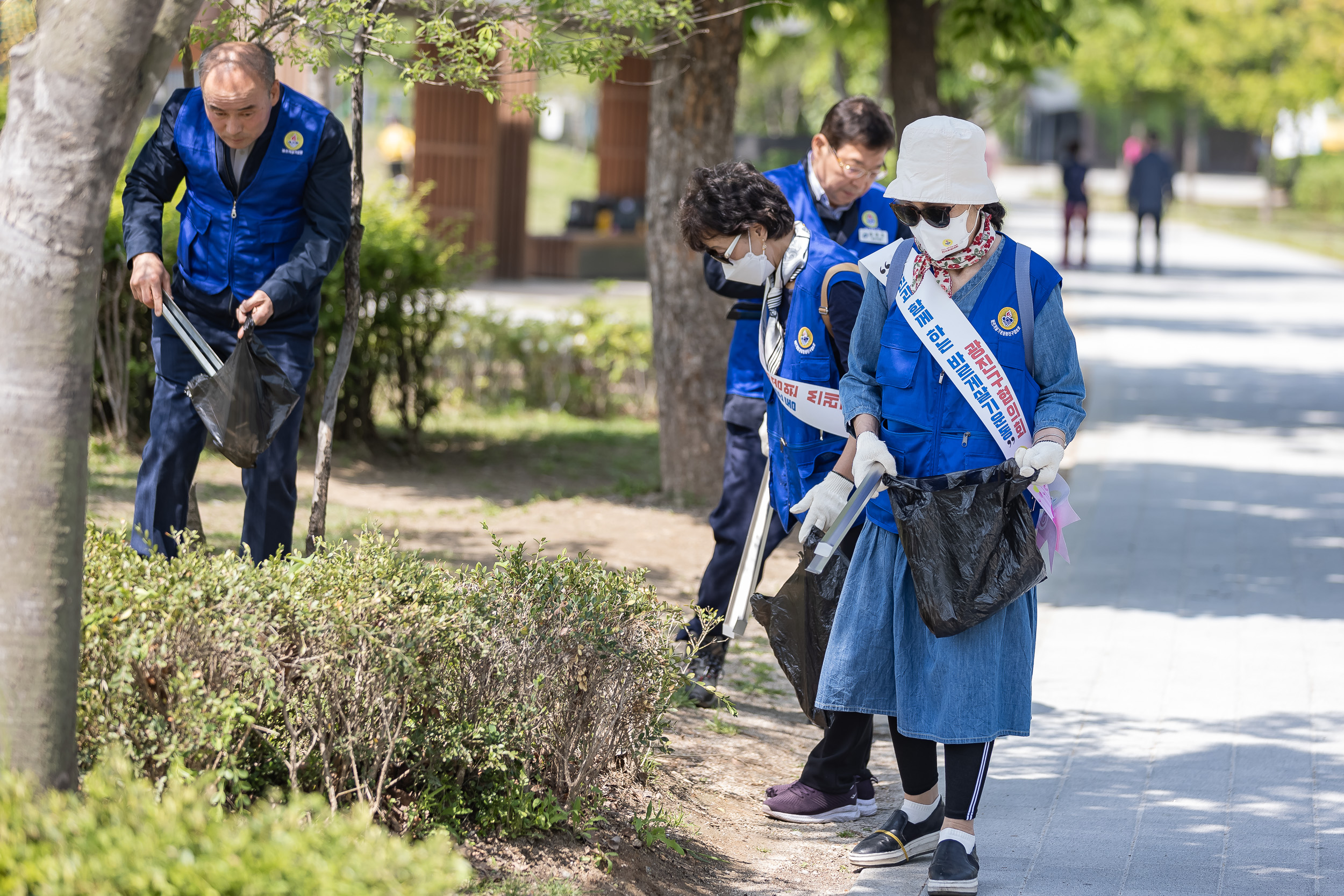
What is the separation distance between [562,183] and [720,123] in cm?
2730

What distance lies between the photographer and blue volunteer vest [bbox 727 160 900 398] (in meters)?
4.61

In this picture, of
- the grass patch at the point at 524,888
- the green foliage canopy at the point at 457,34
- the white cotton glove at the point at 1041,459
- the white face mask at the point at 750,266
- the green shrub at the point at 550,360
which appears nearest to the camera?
the grass patch at the point at 524,888

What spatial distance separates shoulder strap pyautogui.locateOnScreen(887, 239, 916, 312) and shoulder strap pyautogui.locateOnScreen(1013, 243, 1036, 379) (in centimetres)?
25

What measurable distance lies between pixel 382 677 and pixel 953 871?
142cm

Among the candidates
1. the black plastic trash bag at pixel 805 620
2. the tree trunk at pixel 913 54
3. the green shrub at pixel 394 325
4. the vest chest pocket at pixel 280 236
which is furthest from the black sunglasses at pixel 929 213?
the tree trunk at pixel 913 54

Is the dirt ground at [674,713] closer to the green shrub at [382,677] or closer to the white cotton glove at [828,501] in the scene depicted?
the green shrub at [382,677]

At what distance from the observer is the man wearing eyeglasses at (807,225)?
4.53 m

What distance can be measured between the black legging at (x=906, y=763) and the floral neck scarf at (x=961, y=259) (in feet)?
3.60

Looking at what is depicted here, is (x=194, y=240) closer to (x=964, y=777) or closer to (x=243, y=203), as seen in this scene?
(x=243, y=203)

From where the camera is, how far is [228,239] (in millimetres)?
4234

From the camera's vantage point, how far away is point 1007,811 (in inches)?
166

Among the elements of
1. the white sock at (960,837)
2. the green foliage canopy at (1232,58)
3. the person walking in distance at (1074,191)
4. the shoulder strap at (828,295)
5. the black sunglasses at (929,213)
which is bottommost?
the white sock at (960,837)

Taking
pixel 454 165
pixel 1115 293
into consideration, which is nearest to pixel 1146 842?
pixel 454 165

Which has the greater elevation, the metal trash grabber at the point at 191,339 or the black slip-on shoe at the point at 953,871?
the metal trash grabber at the point at 191,339
